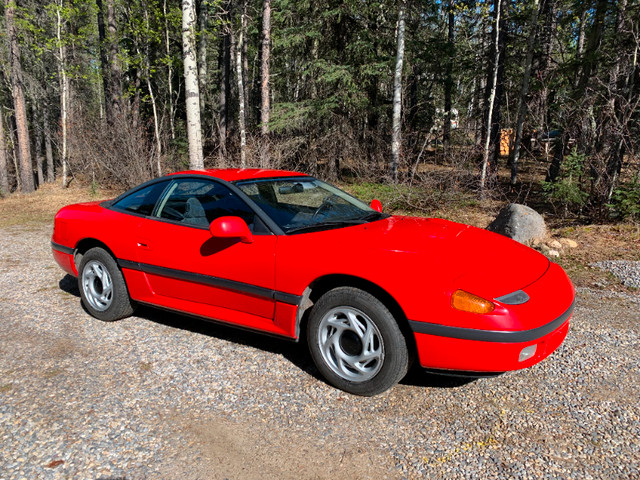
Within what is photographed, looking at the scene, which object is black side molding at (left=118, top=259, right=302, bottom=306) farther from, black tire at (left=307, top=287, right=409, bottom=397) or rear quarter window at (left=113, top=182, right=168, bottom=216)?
rear quarter window at (left=113, top=182, right=168, bottom=216)

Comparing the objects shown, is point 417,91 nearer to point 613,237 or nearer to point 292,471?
point 613,237

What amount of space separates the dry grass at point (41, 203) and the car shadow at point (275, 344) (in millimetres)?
9378

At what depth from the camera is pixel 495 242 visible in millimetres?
3461

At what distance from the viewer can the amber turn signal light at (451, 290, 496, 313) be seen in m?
2.58

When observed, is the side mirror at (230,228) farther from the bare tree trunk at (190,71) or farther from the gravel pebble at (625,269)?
the bare tree trunk at (190,71)

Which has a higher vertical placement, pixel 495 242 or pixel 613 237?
pixel 495 242

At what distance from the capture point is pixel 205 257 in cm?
359

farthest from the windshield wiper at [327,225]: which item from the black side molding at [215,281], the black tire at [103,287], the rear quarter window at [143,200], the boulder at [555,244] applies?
the boulder at [555,244]

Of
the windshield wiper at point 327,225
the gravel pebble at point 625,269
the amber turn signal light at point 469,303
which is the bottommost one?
the gravel pebble at point 625,269

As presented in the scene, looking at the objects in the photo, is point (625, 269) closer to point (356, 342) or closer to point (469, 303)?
point (469, 303)

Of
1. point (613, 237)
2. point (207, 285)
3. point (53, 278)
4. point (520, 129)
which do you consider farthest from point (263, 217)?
point (520, 129)

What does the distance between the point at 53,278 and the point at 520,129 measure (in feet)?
50.8

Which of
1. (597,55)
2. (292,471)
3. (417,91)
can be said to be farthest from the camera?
(417,91)

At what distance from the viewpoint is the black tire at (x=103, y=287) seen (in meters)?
4.26
